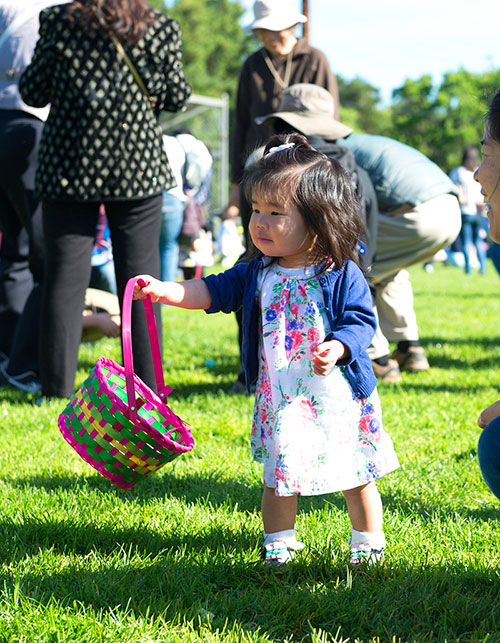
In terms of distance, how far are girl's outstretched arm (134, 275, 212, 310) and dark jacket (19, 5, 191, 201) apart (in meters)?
1.68

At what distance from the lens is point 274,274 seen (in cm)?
246

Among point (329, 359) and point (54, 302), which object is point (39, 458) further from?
point (329, 359)

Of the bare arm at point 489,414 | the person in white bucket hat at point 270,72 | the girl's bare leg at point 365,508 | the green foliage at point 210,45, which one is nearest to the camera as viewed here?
the bare arm at point 489,414

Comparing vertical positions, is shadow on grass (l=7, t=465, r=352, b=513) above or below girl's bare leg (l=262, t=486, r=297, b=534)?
below

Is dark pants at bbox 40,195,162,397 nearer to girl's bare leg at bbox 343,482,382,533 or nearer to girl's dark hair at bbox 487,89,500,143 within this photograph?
girl's bare leg at bbox 343,482,382,533

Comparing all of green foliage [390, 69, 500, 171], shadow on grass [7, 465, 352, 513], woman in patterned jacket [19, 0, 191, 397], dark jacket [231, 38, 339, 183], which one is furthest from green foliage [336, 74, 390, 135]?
shadow on grass [7, 465, 352, 513]

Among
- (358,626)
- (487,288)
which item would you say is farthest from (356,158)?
(487,288)

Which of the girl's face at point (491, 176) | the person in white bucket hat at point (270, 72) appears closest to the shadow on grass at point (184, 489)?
the girl's face at point (491, 176)

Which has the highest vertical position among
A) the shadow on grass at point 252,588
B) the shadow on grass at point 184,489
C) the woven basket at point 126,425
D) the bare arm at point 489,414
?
the bare arm at point 489,414

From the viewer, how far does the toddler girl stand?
90.9 inches

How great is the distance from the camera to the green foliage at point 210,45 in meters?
54.2

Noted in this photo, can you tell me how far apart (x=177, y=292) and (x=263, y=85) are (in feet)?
9.94

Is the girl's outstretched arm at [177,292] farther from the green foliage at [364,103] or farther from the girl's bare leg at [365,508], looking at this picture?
the green foliage at [364,103]

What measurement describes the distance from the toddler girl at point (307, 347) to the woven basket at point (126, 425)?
241 millimetres
